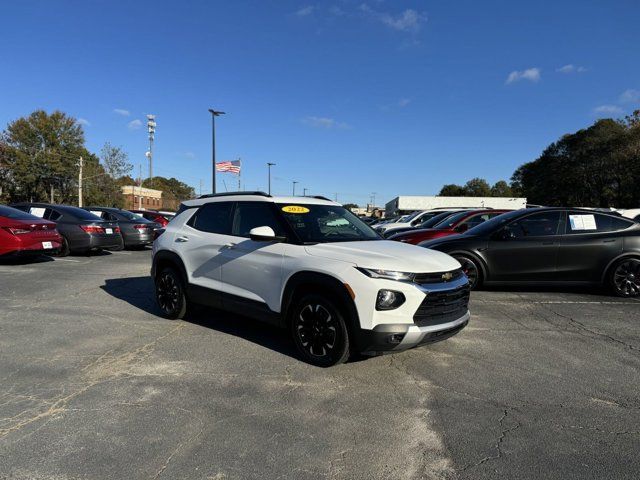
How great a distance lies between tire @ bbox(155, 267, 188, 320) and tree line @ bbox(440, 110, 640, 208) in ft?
175

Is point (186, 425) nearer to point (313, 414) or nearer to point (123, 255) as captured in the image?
point (313, 414)

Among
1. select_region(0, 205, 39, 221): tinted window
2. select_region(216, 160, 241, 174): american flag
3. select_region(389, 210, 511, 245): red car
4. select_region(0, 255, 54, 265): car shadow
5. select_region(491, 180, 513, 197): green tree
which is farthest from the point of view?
select_region(491, 180, 513, 197): green tree

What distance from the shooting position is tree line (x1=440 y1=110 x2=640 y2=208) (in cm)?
4788

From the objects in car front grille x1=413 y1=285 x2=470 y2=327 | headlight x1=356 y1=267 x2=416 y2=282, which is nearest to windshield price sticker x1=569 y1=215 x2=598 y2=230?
car front grille x1=413 y1=285 x2=470 y2=327

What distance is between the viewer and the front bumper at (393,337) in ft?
13.1

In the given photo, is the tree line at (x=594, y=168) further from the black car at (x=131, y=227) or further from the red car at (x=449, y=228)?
the black car at (x=131, y=227)

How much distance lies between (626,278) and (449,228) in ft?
14.9

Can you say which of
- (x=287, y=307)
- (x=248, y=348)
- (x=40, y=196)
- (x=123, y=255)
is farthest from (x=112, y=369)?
(x=40, y=196)

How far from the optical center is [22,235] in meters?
10.6

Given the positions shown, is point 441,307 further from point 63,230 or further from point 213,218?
point 63,230

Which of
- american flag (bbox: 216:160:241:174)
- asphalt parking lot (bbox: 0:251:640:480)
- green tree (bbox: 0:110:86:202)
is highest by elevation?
green tree (bbox: 0:110:86:202)

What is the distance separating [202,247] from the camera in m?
5.75

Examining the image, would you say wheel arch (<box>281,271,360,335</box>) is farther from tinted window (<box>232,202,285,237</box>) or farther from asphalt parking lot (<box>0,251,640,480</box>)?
tinted window (<box>232,202,285,237</box>)

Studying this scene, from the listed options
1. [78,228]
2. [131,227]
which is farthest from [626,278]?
[131,227]
